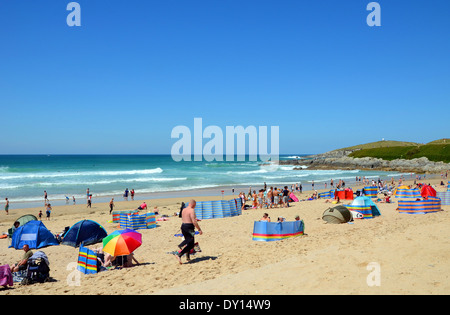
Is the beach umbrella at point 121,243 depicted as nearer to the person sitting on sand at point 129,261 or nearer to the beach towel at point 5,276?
the person sitting on sand at point 129,261

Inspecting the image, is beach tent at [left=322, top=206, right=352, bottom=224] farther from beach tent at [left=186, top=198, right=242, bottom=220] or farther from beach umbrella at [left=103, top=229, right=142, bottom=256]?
beach umbrella at [left=103, top=229, right=142, bottom=256]

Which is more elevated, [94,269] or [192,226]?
[192,226]

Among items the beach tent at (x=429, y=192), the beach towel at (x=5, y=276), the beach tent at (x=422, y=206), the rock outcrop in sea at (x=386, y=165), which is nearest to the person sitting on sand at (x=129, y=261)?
the beach towel at (x=5, y=276)

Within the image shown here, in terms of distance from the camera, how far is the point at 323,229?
13484 mm

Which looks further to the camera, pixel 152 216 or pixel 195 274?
pixel 152 216

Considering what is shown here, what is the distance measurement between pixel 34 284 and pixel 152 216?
866cm

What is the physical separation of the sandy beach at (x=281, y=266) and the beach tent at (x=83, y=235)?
1.14 feet

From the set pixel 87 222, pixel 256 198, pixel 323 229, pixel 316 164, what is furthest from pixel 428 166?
pixel 87 222

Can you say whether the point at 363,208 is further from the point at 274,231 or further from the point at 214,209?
the point at 214,209

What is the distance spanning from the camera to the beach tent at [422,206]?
652 inches

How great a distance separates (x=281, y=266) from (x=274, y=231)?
398cm

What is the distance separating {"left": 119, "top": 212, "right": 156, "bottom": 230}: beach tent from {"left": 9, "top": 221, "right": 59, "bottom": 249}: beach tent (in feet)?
11.5
